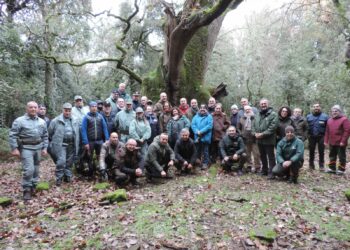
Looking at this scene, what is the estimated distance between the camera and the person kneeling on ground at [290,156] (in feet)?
24.9

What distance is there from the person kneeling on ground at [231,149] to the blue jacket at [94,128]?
3.27m

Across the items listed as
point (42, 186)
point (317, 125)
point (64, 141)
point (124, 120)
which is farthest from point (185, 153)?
point (317, 125)

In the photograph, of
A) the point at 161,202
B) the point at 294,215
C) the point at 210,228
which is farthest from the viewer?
the point at 161,202

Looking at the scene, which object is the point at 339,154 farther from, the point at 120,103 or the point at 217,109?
the point at 120,103

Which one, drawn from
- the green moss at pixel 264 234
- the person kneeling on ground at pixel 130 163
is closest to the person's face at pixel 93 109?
the person kneeling on ground at pixel 130 163

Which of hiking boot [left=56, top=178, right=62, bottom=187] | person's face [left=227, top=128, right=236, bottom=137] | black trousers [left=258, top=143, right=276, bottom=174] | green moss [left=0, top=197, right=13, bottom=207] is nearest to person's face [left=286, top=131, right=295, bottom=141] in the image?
black trousers [left=258, top=143, right=276, bottom=174]

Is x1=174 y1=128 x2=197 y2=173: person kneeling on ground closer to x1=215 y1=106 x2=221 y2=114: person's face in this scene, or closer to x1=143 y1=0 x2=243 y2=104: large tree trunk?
x1=215 y1=106 x2=221 y2=114: person's face

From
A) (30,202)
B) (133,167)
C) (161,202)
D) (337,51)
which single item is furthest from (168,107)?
(337,51)

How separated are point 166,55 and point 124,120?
3483 millimetres

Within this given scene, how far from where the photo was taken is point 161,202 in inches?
251

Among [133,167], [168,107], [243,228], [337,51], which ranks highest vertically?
[337,51]

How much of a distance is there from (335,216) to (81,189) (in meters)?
5.65

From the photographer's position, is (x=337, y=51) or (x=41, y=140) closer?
(x=41, y=140)

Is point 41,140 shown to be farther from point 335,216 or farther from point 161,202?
point 335,216
